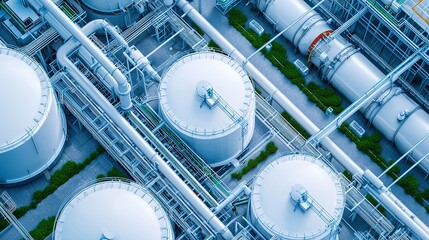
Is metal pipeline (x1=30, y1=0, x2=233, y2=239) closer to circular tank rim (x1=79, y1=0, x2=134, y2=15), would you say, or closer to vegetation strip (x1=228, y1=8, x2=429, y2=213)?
circular tank rim (x1=79, y1=0, x2=134, y2=15)

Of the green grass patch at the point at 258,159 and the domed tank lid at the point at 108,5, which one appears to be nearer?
the green grass patch at the point at 258,159

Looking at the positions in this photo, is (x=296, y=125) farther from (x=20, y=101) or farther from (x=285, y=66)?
(x=20, y=101)

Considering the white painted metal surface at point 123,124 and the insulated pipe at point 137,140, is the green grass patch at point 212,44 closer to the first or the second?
the white painted metal surface at point 123,124

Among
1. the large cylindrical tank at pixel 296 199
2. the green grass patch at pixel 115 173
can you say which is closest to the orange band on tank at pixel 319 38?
the large cylindrical tank at pixel 296 199

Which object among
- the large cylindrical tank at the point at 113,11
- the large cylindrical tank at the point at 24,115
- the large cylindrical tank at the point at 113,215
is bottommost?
the large cylindrical tank at the point at 113,215

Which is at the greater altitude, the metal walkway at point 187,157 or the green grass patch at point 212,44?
the green grass patch at point 212,44

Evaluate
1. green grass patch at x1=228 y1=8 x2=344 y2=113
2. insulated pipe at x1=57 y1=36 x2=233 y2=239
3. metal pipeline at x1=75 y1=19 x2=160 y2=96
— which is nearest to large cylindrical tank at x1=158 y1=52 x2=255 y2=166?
insulated pipe at x1=57 y1=36 x2=233 y2=239

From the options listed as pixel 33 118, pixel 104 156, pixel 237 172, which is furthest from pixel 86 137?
pixel 237 172
